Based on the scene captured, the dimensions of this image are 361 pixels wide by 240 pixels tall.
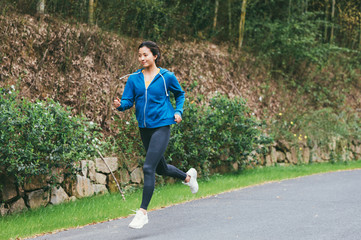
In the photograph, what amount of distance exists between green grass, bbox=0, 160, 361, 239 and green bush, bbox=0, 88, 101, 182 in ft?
1.98

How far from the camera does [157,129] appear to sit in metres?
5.41

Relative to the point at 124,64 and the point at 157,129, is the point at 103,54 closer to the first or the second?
the point at 124,64

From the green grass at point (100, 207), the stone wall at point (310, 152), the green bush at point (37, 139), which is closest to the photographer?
the green grass at point (100, 207)

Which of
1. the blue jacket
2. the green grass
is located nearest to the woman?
the blue jacket

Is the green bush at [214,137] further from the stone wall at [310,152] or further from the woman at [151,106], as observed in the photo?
the woman at [151,106]

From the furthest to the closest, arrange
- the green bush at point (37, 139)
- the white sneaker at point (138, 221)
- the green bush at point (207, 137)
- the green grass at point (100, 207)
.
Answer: the green bush at point (207, 137) → the green bush at point (37, 139) → the green grass at point (100, 207) → the white sneaker at point (138, 221)

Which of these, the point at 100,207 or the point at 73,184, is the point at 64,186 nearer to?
the point at 73,184

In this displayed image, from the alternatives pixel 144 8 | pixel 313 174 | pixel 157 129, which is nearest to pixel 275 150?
pixel 313 174

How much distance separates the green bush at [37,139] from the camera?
21.0 ft

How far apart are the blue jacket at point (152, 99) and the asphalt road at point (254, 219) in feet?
4.42

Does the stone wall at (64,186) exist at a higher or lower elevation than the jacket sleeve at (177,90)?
lower

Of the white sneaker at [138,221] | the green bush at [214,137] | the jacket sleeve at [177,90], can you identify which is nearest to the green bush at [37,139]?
the jacket sleeve at [177,90]

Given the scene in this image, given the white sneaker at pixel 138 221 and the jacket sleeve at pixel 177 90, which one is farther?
the jacket sleeve at pixel 177 90

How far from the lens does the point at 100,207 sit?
23.2 ft
